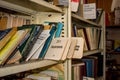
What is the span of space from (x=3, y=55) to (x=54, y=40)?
0.34 metres

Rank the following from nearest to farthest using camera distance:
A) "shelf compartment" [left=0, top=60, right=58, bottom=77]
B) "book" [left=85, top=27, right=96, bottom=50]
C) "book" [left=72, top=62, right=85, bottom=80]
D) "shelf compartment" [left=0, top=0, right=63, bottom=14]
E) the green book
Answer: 1. "shelf compartment" [left=0, top=60, right=58, bottom=77]
2. the green book
3. "shelf compartment" [left=0, top=0, right=63, bottom=14]
4. "book" [left=72, top=62, right=85, bottom=80]
5. "book" [left=85, top=27, right=96, bottom=50]

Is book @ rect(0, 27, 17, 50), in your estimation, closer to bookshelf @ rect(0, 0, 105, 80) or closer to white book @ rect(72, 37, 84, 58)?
bookshelf @ rect(0, 0, 105, 80)

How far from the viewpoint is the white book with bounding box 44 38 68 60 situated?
884 mm

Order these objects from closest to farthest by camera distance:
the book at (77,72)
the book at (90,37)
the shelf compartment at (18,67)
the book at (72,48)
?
the shelf compartment at (18,67) → the book at (72,48) → the book at (77,72) → the book at (90,37)

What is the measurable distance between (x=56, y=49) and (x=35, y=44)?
11 centimetres

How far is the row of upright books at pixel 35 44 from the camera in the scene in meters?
0.71

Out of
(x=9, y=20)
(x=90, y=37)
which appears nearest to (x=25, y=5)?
(x=9, y=20)

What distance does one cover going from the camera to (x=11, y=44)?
2.35ft

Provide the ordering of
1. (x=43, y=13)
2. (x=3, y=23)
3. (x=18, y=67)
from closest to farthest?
(x=18, y=67) → (x=3, y=23) → (x=43, y=13)

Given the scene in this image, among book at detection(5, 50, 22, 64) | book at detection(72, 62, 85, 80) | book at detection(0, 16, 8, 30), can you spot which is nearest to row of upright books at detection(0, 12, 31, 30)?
book at detection(0, 16, 8, 30)

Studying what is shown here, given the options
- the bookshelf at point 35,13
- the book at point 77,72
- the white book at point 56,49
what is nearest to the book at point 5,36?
the bookshelf at point 35,13

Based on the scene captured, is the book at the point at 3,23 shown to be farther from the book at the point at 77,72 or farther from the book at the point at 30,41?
the book at the point at 77,72

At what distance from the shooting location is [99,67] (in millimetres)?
2262

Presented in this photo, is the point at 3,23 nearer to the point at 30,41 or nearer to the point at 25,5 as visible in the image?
the point at 25,5
